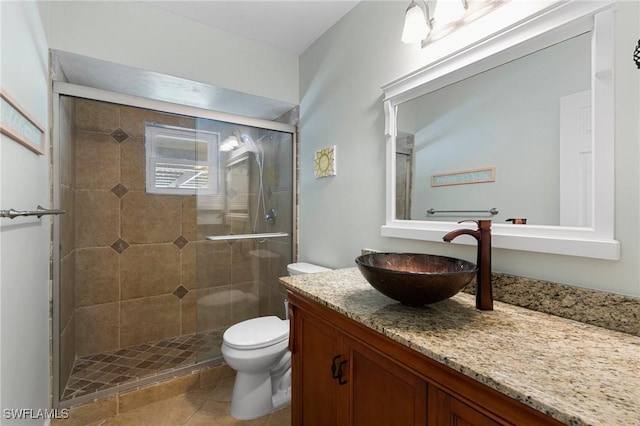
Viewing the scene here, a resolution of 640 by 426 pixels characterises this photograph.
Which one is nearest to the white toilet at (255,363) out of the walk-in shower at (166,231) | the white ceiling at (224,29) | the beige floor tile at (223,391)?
Result: the beige floor tile at (223,391)

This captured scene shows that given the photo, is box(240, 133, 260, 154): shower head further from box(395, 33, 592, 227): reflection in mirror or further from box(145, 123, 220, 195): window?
box(395, 33, 592, 227): reflection in mirror

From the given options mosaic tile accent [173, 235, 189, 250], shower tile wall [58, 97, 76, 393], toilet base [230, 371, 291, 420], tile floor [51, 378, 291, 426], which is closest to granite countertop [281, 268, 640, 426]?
toilet base [230, 371, 291, 420]

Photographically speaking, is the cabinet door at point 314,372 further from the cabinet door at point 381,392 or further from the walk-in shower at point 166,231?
the walk-in shower at point 166,231

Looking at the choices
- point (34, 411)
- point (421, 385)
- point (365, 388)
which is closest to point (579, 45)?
point (421, 385)

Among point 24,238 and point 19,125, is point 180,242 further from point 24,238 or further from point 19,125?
point 19,125

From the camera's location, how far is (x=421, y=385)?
732 mm

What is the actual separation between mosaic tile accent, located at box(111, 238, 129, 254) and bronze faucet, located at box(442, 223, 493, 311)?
8.29 ft

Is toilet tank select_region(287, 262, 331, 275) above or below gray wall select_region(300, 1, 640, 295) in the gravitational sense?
below

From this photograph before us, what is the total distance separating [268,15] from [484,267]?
6.62 ft

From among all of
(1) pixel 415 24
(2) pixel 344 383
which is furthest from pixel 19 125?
(1) pixel 415 24

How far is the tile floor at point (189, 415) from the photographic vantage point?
5.45 ft

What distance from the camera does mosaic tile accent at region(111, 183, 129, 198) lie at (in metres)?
2.35

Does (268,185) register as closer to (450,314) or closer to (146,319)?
(146,319)

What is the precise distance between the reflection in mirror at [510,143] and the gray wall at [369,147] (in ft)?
0.31
